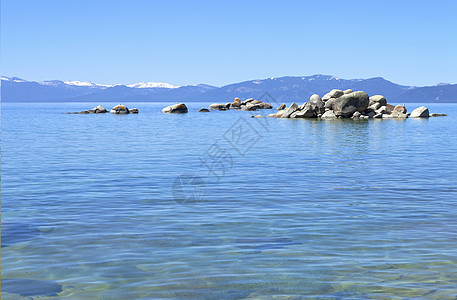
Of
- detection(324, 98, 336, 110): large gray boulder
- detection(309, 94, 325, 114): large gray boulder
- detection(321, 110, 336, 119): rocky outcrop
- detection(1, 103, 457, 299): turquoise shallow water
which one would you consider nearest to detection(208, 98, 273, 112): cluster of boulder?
detection(309, 94, 325, 114): large gray boulder

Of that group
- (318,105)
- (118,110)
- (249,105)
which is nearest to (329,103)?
(318,105)

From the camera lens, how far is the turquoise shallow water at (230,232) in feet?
24.3

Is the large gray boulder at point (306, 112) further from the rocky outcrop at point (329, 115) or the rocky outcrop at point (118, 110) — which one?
the rocky outcrop at point (118, 110)

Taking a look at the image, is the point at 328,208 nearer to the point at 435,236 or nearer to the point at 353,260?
the point at 435,236

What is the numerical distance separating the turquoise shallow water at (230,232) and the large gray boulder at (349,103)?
48.4m

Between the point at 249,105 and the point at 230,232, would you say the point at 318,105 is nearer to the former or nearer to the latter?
the point at 249,105

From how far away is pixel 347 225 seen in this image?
35.9 feet

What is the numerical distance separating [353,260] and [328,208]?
14.6 ft

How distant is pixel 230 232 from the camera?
34.3 ft

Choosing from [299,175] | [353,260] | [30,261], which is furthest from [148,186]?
[353,260]

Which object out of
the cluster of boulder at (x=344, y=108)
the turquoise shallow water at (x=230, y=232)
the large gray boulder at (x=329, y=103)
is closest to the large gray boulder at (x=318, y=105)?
the cluster of boulder at (x=344, y=108)

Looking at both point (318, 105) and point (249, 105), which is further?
point (249, 105)

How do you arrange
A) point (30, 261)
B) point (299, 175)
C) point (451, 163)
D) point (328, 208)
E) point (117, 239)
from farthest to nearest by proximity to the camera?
point (451, 163) < point (299, 175) < point (328, 208) < point (117, 239) < point (30, 261)

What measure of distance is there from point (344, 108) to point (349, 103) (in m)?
1.07
